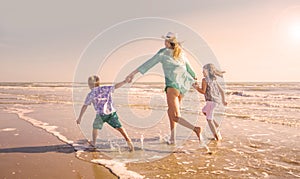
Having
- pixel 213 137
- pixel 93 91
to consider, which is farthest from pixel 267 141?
pixel 93 91

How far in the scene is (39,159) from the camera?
521 cm

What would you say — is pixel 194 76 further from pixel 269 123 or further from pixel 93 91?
pixel 269 123

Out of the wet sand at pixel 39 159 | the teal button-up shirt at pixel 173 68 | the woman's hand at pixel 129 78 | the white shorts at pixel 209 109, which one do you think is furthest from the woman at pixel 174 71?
the wet sand at pixel 39 159

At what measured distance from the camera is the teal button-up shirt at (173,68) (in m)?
5.99

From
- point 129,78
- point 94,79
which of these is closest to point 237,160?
point 129,78

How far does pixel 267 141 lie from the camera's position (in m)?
7.13

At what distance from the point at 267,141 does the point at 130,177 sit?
414 cm

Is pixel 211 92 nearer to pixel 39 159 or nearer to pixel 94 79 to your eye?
pixel 94 79

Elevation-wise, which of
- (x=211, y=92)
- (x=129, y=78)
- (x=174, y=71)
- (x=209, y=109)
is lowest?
(x=209, y=109)

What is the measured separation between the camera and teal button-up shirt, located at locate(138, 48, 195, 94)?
599 cm

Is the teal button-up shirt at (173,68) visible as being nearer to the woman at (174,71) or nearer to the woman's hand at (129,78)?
the woman at (174,71)

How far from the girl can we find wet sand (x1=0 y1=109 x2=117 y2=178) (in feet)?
11.0

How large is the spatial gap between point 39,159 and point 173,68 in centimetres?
305

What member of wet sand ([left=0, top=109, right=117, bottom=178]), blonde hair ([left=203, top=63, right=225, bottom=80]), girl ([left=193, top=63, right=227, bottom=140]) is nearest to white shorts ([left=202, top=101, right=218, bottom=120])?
girl ([left=193, top=63, right=227, bottom=140])
